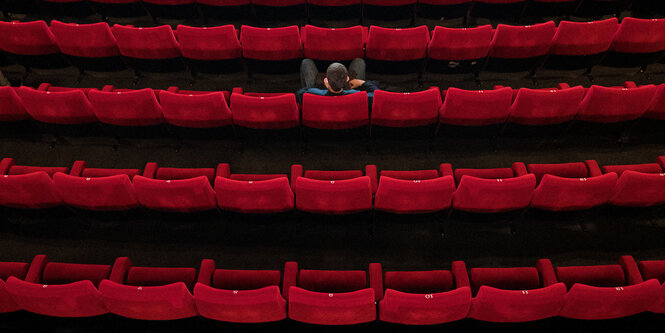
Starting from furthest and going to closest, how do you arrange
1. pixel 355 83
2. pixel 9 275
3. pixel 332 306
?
1. pixel 355 83
2. pixel 9 275
3. pixel 332 306

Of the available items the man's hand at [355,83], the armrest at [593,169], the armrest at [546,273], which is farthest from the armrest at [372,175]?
the armrest at [593,169]

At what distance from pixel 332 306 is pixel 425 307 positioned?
15 cm

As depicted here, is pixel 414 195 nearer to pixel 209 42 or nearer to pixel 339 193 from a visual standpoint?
pixel 339 193

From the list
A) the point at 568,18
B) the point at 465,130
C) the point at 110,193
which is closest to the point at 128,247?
the point at 110,193

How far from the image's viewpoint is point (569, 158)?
38.3 inches

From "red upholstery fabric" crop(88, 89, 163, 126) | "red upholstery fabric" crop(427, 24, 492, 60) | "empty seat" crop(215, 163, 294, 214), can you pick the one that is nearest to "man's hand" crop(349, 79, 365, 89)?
"red upholstery fabric" crop(427, 24, 492, 60)

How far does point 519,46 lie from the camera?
1013 millimetres

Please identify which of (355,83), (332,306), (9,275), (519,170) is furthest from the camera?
(355,83)

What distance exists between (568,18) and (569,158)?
53 cm

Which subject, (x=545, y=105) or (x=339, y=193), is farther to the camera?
(x=545, y=105)

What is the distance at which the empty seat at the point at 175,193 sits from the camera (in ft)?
2.52

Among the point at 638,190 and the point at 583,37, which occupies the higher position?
the point at 583,37

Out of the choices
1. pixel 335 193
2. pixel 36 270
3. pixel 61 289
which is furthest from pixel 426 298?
pixel 36 270

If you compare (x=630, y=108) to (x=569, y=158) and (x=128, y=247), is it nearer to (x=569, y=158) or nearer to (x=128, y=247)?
(x=569, y=158)
